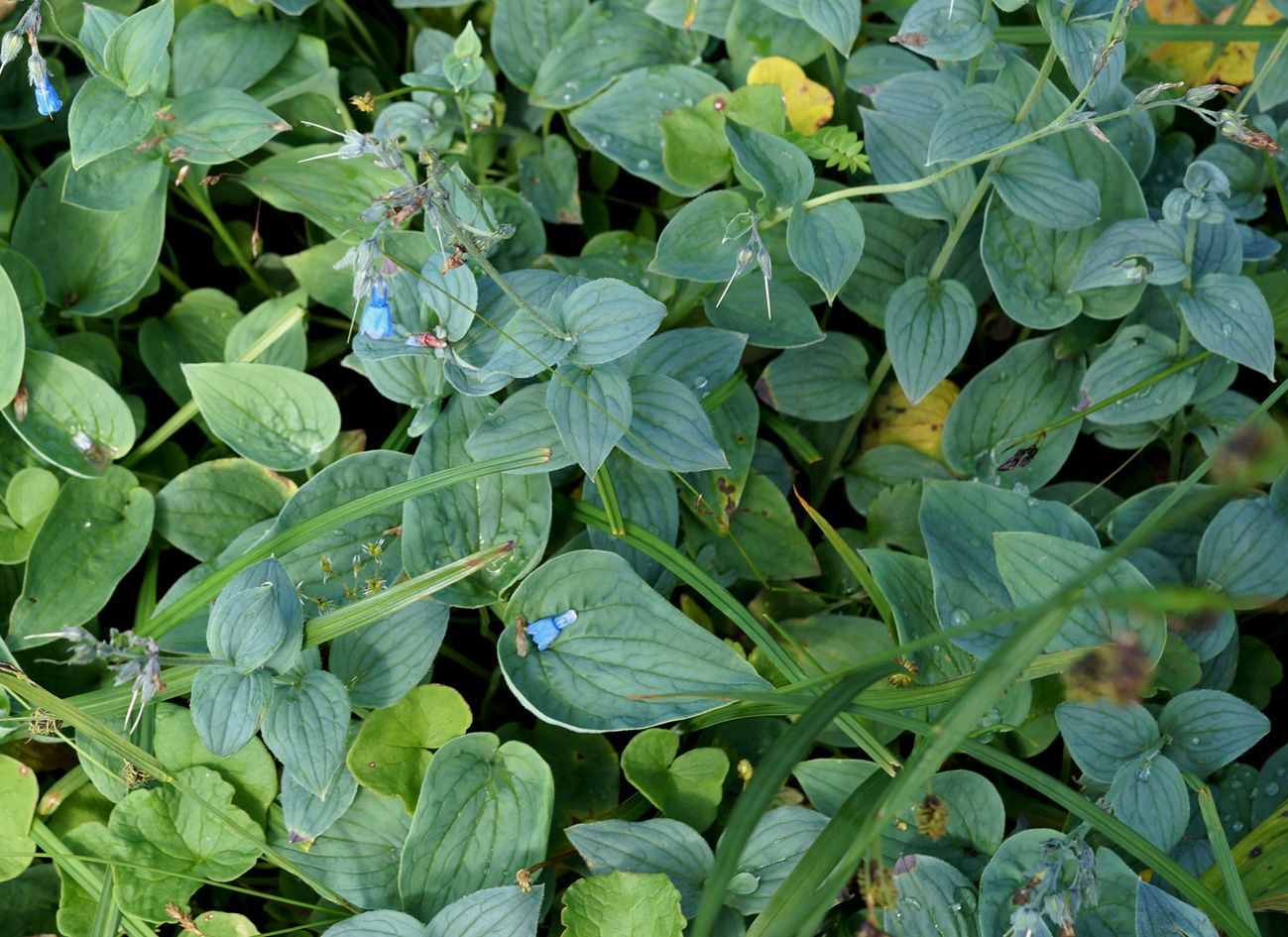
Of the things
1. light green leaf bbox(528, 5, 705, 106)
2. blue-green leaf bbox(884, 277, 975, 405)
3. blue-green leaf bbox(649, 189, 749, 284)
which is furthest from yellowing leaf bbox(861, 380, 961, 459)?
light green leaf bbox(528, 5, 705, 106)

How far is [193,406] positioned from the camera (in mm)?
1945

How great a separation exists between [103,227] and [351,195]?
568 mm

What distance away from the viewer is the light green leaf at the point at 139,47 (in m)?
1.70

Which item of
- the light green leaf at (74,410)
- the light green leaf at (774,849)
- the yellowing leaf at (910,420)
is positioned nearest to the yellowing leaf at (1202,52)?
the yellowing leaf at (910,420)

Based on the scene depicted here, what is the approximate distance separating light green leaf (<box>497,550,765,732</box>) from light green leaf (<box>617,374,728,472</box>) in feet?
0.66

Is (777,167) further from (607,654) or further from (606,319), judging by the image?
(607,654)

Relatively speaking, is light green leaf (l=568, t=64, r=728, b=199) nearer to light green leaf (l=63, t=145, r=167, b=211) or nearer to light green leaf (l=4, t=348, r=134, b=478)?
light green leaf (l=63, t=145, r=167, b=211)

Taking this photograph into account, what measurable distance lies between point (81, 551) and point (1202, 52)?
2899 mm

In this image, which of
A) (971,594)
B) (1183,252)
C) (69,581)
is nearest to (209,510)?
(69,581)

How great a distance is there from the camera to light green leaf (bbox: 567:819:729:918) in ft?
5.07

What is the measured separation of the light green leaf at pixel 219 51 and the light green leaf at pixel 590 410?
1253 mm

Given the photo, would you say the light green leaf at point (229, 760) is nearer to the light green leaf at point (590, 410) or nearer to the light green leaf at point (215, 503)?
the light green leaf at point (215, 503)

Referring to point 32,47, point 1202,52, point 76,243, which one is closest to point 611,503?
point 32,47

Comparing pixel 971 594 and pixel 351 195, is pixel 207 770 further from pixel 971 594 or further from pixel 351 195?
pixel 971 594
